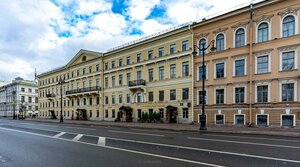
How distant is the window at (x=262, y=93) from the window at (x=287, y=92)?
139 centimetres

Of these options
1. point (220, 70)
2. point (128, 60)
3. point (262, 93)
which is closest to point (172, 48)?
point (220, 70)

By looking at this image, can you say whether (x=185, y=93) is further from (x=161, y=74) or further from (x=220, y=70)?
(x=220, y=70)

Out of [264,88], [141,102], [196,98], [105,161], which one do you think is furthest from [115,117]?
[105,161]

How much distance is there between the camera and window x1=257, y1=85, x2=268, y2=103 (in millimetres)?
21125

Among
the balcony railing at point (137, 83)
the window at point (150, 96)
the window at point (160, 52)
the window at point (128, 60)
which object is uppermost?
the window at point (160, 52)

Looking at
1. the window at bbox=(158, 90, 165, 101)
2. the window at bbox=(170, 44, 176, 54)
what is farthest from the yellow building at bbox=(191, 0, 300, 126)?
the window at bbox=(158, 90, 165, 101)

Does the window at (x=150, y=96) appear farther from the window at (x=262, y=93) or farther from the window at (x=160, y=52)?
the window at (x=262, y=93)

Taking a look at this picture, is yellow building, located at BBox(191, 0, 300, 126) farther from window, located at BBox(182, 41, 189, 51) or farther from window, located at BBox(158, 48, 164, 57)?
window, located at BBox(158, 48, 164, 57)

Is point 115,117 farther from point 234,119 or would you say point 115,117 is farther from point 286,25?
point 286,25

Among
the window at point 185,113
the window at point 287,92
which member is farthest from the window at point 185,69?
the window at point 287,92

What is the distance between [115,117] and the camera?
36781 mm

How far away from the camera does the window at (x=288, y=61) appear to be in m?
19.7

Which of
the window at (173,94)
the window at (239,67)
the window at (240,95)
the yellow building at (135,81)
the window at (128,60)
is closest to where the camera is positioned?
the window at (240,95)

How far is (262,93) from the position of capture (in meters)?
21.4
